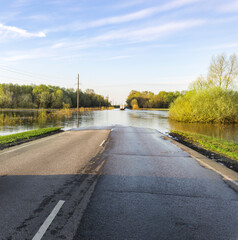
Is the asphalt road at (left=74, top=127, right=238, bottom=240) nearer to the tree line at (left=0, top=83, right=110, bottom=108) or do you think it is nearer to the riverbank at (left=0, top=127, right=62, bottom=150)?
the riverbank at (left=0, top=127, right=62, bottom=150)

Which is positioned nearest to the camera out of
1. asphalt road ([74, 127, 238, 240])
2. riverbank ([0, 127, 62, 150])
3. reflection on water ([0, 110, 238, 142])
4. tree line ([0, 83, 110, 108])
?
asphalt road ([74, 127, 238, 240])

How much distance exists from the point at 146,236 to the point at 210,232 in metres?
1.04

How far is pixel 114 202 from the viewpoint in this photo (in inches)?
161

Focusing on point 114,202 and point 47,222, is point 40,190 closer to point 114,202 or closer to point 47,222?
point 47,222

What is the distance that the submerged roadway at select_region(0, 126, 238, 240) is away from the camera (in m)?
3.13

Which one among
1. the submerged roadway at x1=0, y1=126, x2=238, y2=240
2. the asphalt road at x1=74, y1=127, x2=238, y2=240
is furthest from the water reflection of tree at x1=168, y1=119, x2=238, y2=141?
the submerged roadway at x1=0, y1=126, x2=238, y2=240

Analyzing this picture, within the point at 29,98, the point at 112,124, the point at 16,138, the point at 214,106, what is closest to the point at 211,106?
the point at 214,106

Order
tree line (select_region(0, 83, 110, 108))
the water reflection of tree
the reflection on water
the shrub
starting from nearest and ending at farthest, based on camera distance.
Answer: the water reflection of tree
the reflection on water
the shrub
tree line (select_region(0, 83, 110, 108))

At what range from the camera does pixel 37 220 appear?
3373 mm

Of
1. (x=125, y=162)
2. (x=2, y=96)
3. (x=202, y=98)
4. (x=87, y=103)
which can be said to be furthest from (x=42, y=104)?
(x=125, y=162)

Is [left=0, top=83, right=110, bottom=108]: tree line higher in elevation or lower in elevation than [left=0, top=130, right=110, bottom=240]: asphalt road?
higher

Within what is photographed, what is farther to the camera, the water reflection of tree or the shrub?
the shrub

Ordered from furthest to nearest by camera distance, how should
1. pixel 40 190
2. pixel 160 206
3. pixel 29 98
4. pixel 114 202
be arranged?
pixel 29 98
pixel 40 190
pixel 114 202
pixel 160 206

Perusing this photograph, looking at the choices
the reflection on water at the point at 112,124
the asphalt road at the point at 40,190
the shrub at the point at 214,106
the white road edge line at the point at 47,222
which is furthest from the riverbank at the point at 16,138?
the shrub at the point at 214,106
